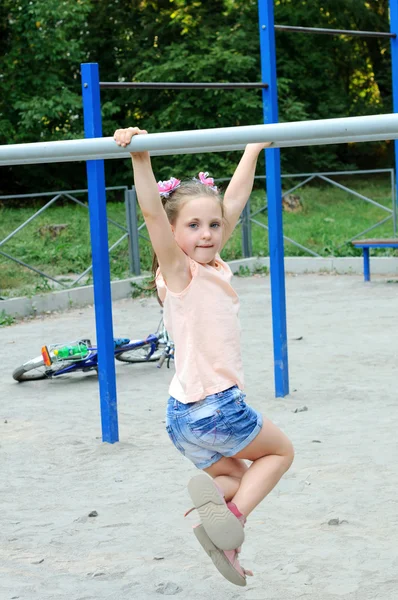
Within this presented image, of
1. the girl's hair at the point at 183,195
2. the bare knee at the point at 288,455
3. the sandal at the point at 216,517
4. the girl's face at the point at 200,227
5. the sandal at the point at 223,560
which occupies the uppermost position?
the girl's hair at the point at 183,195

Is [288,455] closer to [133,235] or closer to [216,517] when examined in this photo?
[216,517]

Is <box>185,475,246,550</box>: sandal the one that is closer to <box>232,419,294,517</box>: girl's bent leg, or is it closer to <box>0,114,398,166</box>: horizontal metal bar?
<box>232,419,294,517</box>: girl's bent leg

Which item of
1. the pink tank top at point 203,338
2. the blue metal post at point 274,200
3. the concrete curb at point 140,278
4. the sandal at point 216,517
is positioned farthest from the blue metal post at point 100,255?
the concrete curb at point 140,278

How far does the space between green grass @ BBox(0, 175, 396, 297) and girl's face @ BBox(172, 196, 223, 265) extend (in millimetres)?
8428

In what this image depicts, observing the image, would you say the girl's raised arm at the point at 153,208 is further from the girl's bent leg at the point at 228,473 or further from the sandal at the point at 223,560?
the sandal at the point at 223,560

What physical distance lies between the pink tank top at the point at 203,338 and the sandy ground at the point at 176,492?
0.82 metres

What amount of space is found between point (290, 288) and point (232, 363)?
915 cm

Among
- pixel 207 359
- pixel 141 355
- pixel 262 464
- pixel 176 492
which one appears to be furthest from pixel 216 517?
pixel 141 355

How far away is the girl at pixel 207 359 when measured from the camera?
9.07ft

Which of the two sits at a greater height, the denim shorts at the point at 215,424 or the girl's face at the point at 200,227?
the girl's face at the point at 200,227

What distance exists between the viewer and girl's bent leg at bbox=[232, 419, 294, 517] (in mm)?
2773

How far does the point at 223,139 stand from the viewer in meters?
2.62

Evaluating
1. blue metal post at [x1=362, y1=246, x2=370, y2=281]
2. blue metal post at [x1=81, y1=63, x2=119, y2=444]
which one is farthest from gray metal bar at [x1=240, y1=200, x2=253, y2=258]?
blue metal post at [x1=81, y1=63, x2=119, y2=444]

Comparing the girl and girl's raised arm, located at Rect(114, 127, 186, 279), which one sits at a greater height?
girl's raised arm, located at Rect(114, 127, 186, 279)
